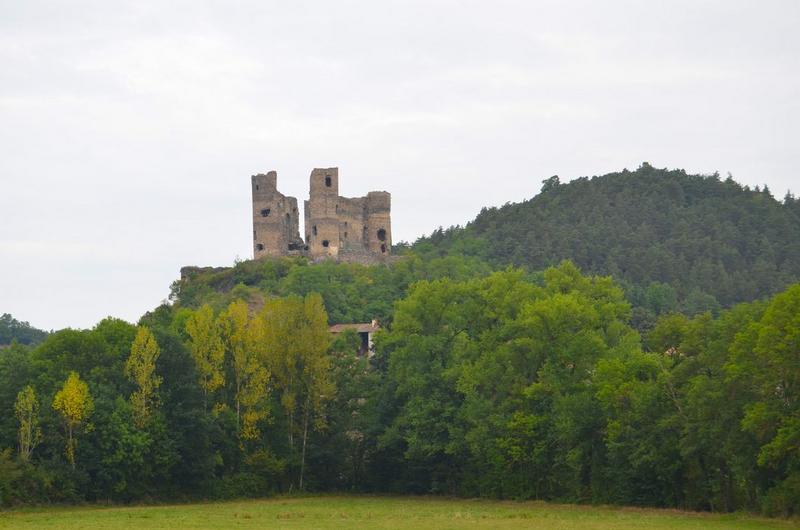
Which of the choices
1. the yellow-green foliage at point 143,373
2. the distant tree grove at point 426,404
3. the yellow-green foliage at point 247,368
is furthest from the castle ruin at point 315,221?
the yellow-green foliage at point 143,373

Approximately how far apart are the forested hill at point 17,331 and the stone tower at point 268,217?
70.0 metres

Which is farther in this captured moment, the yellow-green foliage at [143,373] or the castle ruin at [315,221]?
the castle ruin at [315,221]

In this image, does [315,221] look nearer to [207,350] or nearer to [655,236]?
[207,350]

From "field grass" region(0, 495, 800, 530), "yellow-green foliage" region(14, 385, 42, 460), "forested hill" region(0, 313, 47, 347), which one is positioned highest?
"forested hill" region(0, 313, 47, 347)

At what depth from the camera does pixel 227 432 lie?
67938 millimetres

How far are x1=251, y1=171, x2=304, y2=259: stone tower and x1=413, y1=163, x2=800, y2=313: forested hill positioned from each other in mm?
21934

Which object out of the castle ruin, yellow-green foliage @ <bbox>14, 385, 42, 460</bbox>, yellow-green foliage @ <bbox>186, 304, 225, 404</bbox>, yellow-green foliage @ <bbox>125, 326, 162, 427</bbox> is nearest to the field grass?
yellow-green foliage @ <bbox>14, 385, 42, 460</bbox>

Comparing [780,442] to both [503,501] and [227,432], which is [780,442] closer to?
[503,501]

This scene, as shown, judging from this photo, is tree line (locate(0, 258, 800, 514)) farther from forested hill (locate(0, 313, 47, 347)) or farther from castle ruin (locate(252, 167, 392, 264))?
forested hill (locate(0, 313, 47, 347))

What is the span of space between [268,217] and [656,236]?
205 ft

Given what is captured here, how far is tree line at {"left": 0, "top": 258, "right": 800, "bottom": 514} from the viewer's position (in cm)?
5259

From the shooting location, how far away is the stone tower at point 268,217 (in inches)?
4695

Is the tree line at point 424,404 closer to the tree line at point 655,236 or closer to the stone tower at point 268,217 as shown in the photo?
the stone tower at point 268,217

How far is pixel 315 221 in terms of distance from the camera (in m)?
119
